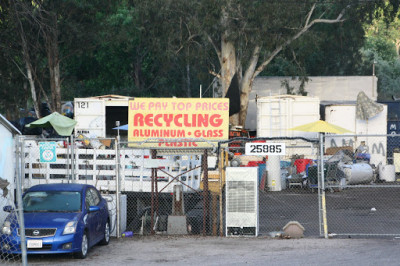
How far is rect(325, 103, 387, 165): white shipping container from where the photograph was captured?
98.9 ft

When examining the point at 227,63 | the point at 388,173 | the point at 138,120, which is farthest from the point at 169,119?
the point at 227,63

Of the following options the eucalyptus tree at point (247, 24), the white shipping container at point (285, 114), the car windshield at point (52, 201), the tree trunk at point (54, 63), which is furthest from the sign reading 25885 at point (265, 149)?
the tree trunk at point (54, 63)

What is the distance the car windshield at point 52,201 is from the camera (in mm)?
12844

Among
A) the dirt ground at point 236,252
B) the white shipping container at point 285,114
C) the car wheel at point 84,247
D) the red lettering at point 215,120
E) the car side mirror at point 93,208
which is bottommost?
the dirt ground at point 236,252

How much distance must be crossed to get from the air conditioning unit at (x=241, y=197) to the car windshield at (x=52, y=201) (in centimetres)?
337

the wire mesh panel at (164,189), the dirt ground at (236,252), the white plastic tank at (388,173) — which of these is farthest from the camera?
the white plastic tank at (388,173)

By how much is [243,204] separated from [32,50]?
26.9 m

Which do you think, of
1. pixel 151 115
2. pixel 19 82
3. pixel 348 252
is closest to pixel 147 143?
pixel 151 115

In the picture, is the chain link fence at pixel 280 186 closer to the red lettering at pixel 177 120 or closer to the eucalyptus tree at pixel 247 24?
the red lettering at pixel 177 120

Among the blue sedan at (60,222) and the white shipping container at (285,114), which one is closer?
the blue sedan at (60,222)

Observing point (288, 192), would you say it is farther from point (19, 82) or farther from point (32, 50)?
point (19, 82)

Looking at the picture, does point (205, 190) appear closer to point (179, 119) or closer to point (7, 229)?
point (179, 119)

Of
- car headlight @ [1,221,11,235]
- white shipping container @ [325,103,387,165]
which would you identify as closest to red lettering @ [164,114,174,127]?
car headlight @ [1,221,11,235]

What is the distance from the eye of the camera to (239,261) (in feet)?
39.9
